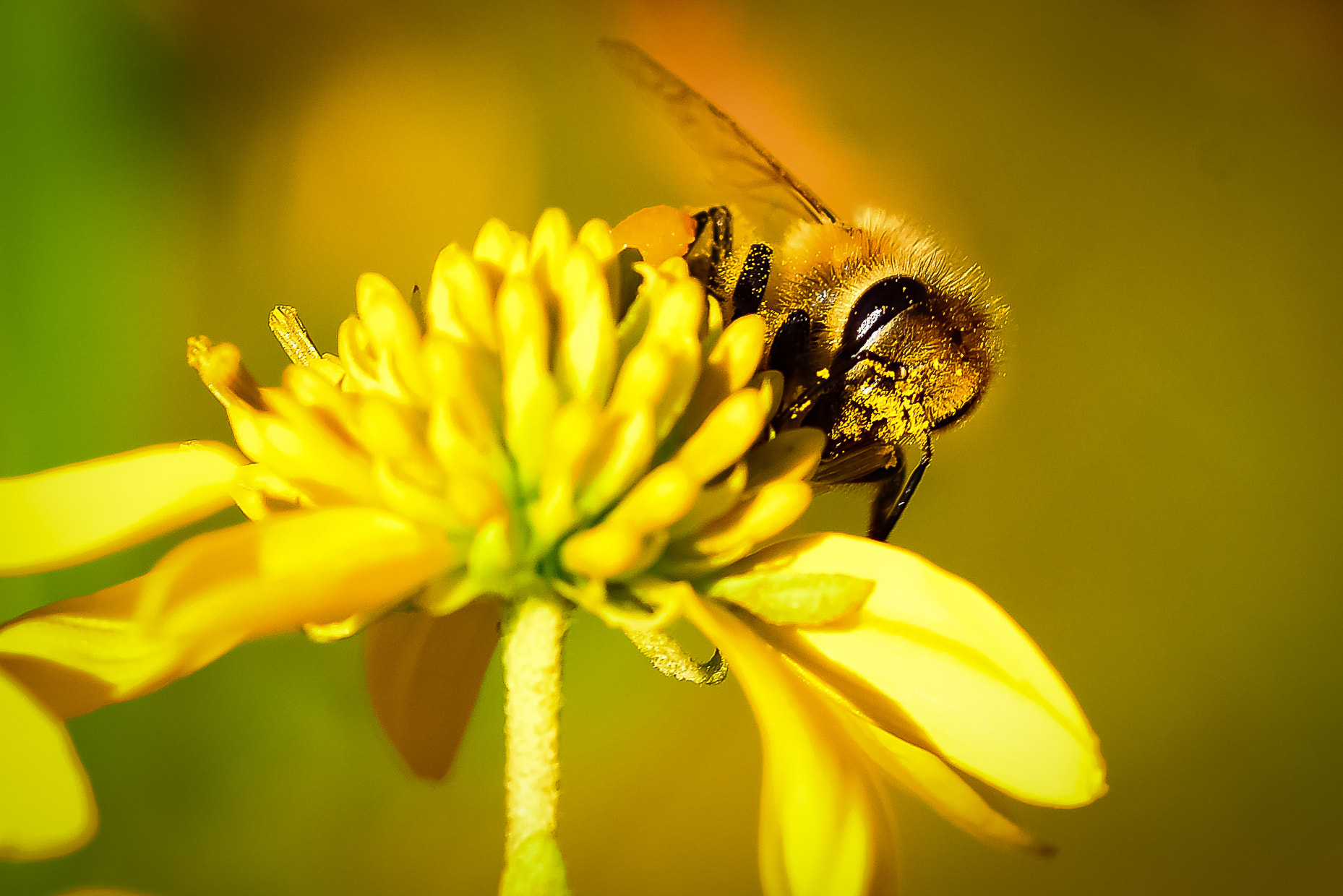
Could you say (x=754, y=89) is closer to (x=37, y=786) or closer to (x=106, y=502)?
(x=106, y=502)

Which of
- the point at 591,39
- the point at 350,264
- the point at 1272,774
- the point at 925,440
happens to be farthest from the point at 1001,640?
the point at 1272,774

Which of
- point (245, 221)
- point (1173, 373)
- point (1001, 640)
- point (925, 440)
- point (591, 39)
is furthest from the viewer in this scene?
point (1173, 373)

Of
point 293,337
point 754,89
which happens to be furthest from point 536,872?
point 754,89

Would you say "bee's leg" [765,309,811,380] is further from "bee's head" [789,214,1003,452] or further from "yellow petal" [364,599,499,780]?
"yellow petal" [364,599,499,780]

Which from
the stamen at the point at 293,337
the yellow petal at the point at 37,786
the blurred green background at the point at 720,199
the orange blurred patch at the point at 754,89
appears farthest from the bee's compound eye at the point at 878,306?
the orange blurred patch at the point at 754,89

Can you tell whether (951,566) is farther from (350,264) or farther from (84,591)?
(84,591)
